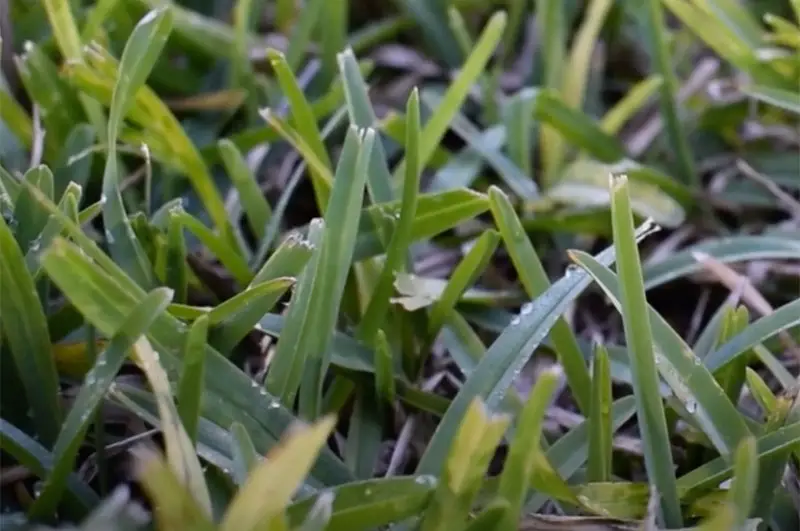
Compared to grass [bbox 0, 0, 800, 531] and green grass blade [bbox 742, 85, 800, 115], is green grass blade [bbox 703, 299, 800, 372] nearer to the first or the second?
grass [bbox 0, 0, 800, 531]

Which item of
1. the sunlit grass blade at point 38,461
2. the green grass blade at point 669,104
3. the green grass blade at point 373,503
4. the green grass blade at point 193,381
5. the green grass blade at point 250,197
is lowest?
the sunlit grass blade at point 38,461

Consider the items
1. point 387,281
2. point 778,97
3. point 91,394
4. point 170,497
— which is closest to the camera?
point 170,497

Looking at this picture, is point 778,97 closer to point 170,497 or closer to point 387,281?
point 387,281

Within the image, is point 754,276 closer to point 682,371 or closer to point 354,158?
point 682,371

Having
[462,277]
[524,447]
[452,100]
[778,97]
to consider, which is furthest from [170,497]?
[778,97]

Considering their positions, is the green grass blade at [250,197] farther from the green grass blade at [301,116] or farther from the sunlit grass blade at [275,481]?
the sunlit grass blade at [275,481]

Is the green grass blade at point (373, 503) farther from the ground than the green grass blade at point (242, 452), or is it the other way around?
the green grass blade at point (242, 452)

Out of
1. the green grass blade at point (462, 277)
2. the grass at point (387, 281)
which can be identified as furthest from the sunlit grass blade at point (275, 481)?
the green grass blade at point (462, 277)
